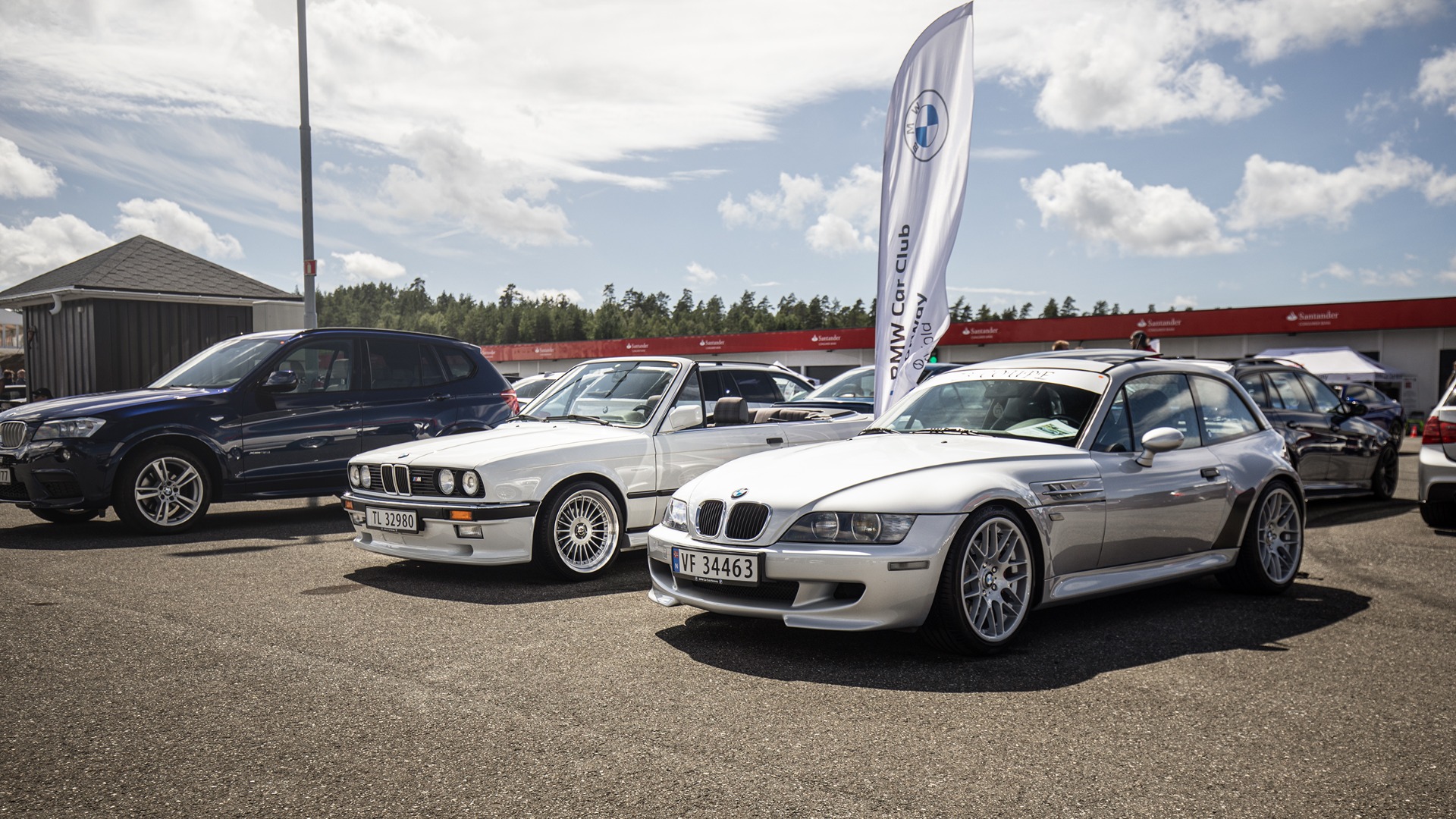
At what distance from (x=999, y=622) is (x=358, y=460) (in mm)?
4645

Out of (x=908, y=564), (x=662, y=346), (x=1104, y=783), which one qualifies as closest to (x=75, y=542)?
(x=908, y=564)

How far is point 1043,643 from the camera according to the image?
17.0 ft

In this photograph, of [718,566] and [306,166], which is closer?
[718,566]

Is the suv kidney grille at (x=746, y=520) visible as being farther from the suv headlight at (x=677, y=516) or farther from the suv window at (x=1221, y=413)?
the suv window at (x=1221, y=413)

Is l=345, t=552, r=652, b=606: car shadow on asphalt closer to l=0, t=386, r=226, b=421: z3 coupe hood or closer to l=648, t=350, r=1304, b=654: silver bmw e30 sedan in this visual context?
l=648, t=350, r=1304, b=654: silver bmw e30 sedan

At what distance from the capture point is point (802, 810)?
3.04 meters

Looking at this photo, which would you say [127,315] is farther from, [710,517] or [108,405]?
[710,517]

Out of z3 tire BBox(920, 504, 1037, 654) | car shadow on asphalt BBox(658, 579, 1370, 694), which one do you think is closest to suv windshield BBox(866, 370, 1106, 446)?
z3 tire BBox(920, 504, 1037, 654)

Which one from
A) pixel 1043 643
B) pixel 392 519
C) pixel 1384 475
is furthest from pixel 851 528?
pixel 1384 475

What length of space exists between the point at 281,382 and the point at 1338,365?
31.4 m

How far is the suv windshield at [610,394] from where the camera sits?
307 inches

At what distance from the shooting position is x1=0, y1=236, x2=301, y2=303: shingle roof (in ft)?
67.8

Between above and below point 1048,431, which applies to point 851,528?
below

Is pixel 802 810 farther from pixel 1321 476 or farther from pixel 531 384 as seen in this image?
pixel 531 384
